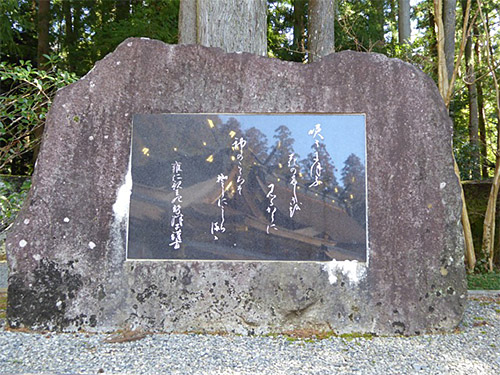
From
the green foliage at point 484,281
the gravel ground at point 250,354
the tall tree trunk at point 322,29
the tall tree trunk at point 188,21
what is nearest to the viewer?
the gravel ground at point 250,354

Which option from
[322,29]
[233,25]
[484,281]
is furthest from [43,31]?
[484,281]

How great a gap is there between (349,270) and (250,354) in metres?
0.83

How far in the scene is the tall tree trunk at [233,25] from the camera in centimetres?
418

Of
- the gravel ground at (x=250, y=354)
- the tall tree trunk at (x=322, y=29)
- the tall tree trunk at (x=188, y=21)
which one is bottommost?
the gravel ground at (x=250, y=354)

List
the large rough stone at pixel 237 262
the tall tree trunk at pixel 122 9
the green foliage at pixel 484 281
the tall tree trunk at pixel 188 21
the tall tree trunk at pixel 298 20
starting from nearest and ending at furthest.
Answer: the large rough stone at pixel 237 262 < the green foliage at pixel 484 281 < the tall tree trunk at pixel 188 21 < the tall tree trunk at pixel 298 20 < the tall tree trunk at pixel 122 9

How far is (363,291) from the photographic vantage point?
2.81m

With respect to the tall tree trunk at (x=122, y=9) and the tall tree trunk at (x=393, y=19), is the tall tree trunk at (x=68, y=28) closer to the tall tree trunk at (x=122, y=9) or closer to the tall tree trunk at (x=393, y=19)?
the tall tree trunk at (x=122, y=9)

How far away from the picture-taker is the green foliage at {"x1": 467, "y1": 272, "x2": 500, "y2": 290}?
4.16 metres

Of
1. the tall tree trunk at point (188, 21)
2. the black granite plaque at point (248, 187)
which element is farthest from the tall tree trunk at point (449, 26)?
the black granite plaque at point (248, 187)

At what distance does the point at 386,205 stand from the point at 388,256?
329 millimetres

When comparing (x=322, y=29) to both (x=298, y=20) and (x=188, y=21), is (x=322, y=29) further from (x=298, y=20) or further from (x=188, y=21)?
(x=298, y=20)

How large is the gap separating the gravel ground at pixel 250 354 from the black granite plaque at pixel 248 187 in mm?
539

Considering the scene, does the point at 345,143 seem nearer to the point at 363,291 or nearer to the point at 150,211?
the point at 363,291

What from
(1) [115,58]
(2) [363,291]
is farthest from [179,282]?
(1) [115,58]
